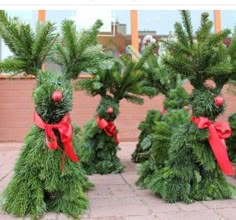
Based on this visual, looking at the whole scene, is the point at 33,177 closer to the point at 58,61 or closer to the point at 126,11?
the point at 58,61

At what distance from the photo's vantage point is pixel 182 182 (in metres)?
3.78

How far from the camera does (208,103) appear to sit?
3.67 metres

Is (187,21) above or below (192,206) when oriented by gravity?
above

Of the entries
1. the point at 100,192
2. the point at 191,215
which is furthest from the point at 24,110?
the point at 191,215

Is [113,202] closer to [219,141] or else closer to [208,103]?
[219,141]

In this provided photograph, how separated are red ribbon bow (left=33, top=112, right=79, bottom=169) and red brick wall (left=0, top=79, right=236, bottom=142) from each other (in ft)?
19.1

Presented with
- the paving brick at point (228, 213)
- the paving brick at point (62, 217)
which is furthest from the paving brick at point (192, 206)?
the paving brick at point (62, 217)

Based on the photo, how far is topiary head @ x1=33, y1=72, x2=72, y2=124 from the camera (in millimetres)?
3322

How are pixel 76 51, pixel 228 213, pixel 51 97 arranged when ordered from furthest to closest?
pixel 76 51
pixel 228 213
pixel 51 97

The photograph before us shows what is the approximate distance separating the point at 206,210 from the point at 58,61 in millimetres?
1889

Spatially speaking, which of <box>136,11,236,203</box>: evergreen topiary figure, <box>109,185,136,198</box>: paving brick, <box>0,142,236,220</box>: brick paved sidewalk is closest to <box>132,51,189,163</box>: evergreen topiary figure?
<box>109,185,136,198</box>: paving brick

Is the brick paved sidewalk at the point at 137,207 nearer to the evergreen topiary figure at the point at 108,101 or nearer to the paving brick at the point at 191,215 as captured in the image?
the paving brick at the point at 191,215

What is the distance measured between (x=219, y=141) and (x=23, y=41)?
1.97m

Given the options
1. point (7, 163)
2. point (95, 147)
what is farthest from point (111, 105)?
point (7, 163)
